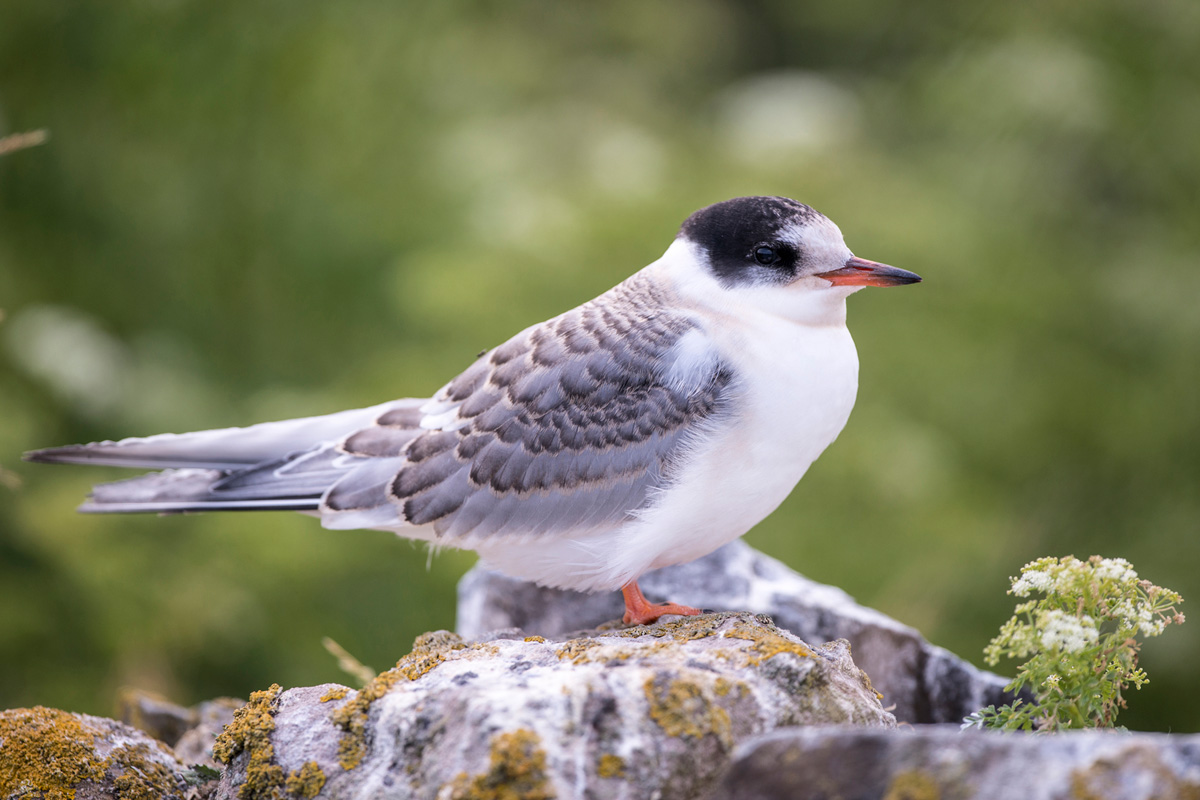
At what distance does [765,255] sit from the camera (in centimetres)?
359

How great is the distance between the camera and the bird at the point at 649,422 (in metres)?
3.43

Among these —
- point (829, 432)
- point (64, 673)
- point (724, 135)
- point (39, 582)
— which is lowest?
point (64, 673)

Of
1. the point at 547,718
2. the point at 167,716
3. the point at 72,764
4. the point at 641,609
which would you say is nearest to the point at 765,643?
the point at 547,718

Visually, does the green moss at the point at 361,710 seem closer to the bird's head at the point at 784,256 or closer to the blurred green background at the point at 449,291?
the bird's head at the point at 784,256

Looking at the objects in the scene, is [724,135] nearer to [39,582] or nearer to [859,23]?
[859,23]

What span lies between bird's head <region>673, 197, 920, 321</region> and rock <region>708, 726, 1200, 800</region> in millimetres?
1748

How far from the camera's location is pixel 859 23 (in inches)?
444

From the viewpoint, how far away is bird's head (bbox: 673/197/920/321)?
353 cm

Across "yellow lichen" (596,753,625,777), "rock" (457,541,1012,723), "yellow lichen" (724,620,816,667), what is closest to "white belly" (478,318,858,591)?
"yellow lichen" (724,620,816,667)

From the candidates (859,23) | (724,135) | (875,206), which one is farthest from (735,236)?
(859,23)

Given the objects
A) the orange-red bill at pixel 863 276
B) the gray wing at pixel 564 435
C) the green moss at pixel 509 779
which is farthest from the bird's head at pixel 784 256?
the green moss at pixel 509 779

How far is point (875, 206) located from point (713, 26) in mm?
7169

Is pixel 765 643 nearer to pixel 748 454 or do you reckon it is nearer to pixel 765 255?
pixel 748 454

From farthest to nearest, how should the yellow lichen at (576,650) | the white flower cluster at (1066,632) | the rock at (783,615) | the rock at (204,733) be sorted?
the rock at (783,615) < the rock at (204,733) < the yellow lichen at (576,650) < the white flower cluster at (1066,632)
